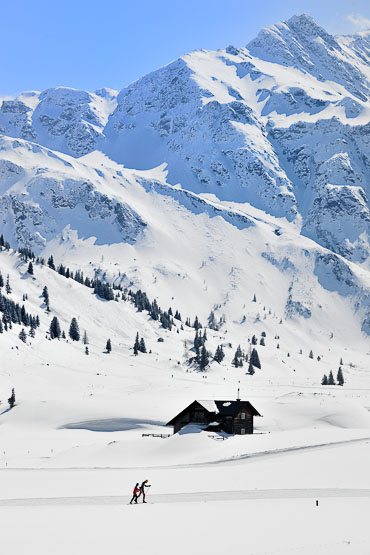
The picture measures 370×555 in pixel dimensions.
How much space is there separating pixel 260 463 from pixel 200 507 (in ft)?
47.3

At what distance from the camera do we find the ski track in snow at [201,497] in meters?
30.1

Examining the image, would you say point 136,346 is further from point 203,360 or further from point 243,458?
point 243,458

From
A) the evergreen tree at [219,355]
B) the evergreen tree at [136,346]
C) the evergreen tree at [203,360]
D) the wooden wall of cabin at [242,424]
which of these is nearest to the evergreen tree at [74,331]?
the evergreen tree at [136,346]

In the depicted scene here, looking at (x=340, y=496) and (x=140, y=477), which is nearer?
(x=340, y=496)

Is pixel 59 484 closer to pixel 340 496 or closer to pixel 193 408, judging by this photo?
pixel 340 496

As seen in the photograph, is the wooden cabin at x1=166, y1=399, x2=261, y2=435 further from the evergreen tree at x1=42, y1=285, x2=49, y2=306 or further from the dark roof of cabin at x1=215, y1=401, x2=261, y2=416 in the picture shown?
the evergreen tree at x1=42, y1=285, x2=49, y2=306

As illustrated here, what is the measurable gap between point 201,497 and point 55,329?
14112 cm

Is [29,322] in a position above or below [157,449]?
above

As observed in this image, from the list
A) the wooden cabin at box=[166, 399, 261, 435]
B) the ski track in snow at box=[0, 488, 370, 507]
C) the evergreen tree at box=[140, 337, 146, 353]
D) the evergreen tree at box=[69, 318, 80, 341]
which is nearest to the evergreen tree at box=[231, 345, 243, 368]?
the evergreen tree at box=[140, 337, 146, 353]

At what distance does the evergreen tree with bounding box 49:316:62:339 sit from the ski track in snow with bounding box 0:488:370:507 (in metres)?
136

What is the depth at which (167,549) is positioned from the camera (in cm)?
2134

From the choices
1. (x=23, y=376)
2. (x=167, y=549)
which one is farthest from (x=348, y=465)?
(x=23, y=376)

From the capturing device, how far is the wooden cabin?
67.4 meters

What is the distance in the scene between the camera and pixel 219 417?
222 feet
